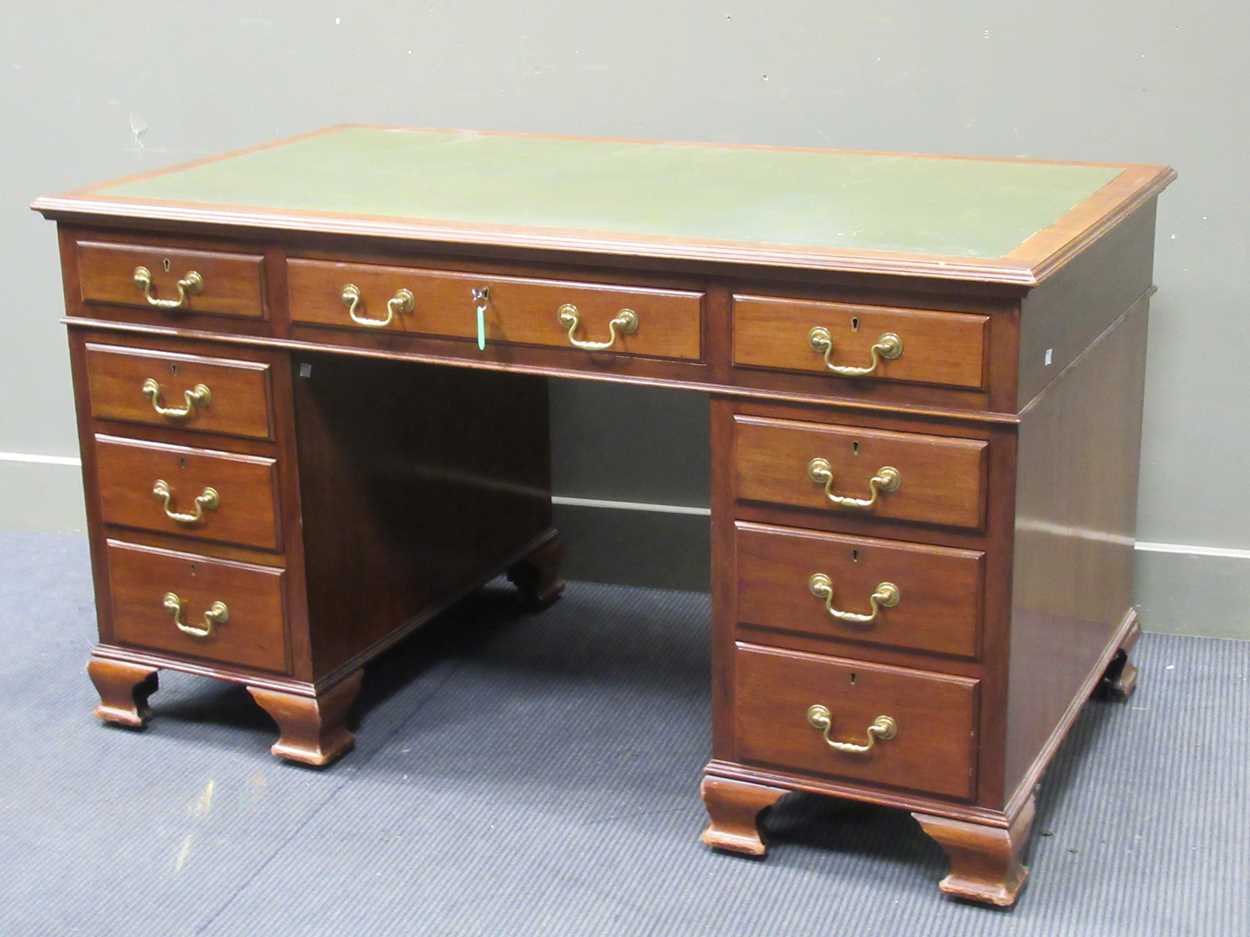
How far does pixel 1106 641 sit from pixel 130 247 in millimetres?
1512

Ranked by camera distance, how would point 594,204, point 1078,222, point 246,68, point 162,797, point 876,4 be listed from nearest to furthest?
1. point 1078,222
2. point 594,204
3. point 162,797
4. point 876,4
5. point 246,68

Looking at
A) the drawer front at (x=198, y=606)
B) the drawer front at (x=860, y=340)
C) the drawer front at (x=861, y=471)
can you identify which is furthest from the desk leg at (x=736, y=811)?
the drawer front at (x=198, y=606)

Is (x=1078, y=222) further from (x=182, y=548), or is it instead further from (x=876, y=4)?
(x=182, y=548)

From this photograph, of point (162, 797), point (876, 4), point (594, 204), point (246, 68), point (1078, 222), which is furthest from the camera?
point (246, 68)

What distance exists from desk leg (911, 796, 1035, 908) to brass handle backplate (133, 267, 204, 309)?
1188 mm

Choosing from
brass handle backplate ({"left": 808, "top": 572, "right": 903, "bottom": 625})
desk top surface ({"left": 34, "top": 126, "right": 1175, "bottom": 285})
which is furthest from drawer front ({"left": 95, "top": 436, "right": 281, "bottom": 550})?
brass handle backplate ({"left": 808, "top": 572, "right": 903, "bottom": 625})

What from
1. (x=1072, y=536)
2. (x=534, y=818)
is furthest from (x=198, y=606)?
(x=1072, y=536)

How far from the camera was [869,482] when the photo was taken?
2.17m

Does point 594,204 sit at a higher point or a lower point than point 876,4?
lower

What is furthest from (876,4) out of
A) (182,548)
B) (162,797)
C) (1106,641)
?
(162,797)

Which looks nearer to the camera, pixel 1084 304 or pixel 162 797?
pixel 1084 304

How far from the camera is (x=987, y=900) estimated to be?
227 centimetres

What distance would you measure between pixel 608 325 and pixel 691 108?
35.5 inches

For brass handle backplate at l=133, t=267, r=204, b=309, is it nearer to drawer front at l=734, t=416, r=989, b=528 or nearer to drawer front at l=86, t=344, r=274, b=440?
drawer front at l=86, t=344, r=274, b=440
